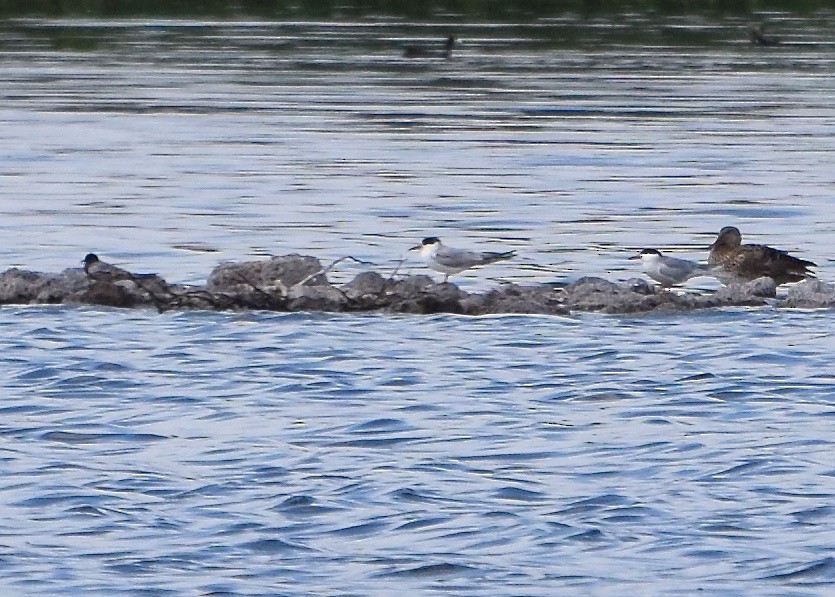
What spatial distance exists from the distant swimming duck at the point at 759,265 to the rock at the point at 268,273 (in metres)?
3.40

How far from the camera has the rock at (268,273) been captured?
1467 cm

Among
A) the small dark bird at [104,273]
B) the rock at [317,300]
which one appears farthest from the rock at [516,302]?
the small dark bird at [104,273]

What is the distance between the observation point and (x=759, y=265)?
15531 mm

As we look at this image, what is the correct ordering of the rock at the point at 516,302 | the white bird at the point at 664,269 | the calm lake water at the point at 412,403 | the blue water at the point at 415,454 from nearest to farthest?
the blue water at the point at 415,454
the calm lake water at the point at 412,403
the rock at the point at 516,302
the white bird at the point at 664,269

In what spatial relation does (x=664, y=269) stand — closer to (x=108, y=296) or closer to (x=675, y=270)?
(x=675, y=270)

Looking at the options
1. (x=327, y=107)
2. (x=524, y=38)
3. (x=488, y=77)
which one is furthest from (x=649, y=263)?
(x=524, y=38)

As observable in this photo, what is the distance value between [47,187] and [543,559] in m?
16.6

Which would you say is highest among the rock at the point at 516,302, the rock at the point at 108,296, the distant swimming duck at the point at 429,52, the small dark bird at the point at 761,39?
the small dark bird at the point at 761,39

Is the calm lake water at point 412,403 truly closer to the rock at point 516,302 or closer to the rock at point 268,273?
the rock at point 516,302

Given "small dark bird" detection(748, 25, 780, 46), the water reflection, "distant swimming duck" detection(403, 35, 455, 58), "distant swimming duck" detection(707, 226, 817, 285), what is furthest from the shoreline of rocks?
"small dark bird" detection(748, 25, 780, 46)

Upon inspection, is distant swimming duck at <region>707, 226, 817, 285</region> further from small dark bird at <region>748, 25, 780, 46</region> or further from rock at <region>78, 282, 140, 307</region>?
small dark bird at <region>748, 25, 780, 46</region>

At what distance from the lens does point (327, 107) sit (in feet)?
119

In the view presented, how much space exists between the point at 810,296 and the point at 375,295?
326cm

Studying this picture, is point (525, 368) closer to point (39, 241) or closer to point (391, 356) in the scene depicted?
point (391, 356)
